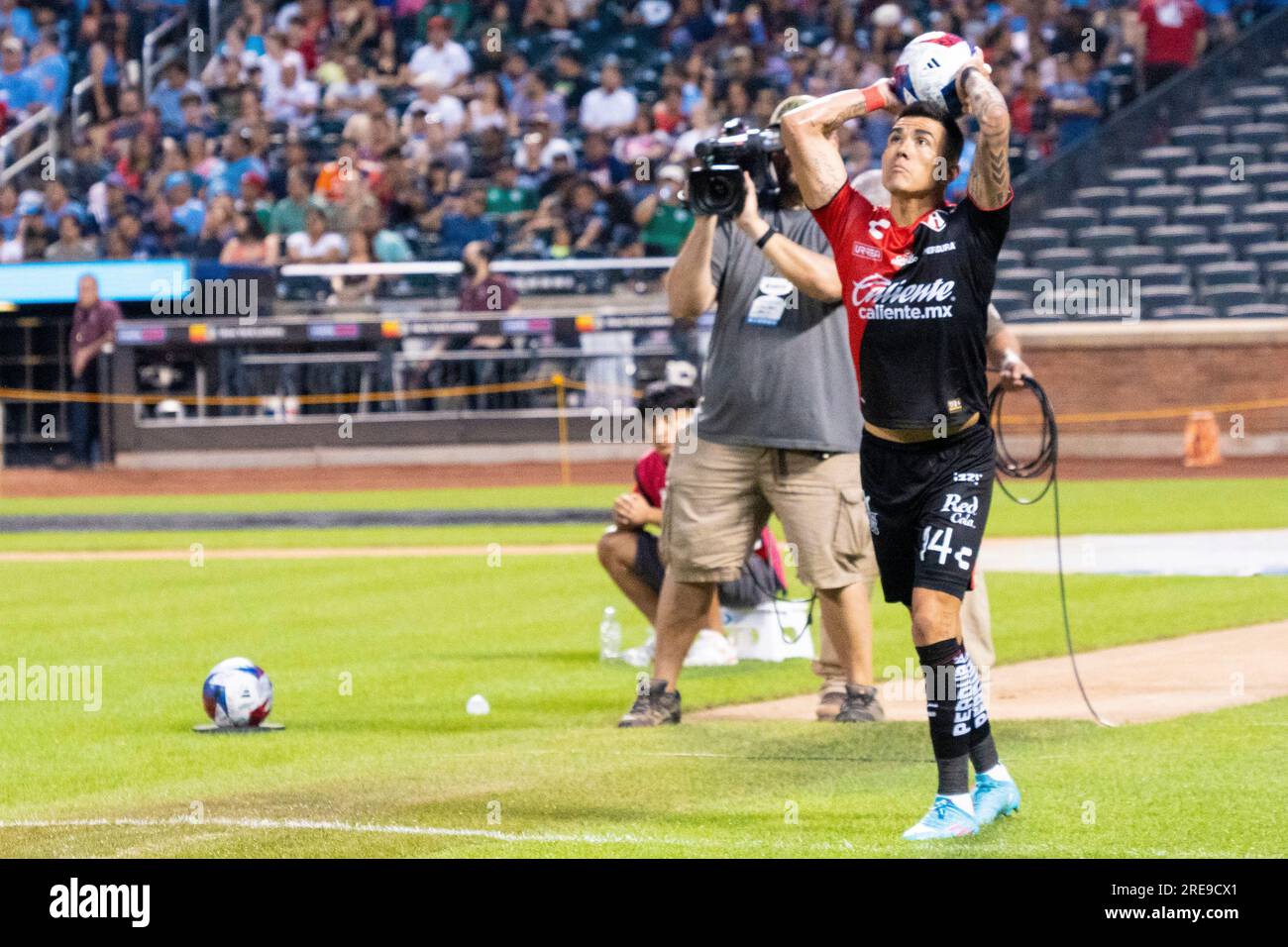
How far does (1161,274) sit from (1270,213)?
165 centimetres

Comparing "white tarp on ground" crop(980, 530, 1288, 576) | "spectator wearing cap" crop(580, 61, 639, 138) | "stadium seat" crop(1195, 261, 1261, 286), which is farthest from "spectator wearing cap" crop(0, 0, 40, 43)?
"white tarp on ground" crop(980, 530, 1288, 576)

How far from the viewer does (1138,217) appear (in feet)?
96.5

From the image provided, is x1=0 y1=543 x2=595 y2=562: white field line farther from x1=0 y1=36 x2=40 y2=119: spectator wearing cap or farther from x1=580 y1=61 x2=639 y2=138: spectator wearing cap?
x1=0 y1=36 x2=40 y2=119: spectator wearing cap

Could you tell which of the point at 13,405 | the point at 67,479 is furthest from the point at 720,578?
the point at 13,405

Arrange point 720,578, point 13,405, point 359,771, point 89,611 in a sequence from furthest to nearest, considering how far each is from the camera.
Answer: point 13,405
point 89,611
point 720,578
point 359,771

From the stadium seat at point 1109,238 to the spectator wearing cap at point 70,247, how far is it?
545 inches

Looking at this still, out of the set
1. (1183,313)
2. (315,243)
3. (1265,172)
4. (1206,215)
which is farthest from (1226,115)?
(315,243)

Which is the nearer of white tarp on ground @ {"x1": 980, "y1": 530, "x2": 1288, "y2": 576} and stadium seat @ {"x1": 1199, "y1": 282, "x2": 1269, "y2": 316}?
white tarp on ground @ {"x1": 980, "y1": 530, "x2": 1288, "y2": 576}

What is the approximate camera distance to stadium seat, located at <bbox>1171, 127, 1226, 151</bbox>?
29.6 m

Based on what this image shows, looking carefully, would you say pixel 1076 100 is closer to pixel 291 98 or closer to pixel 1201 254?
pixel 1201 254

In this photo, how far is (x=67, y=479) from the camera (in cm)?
2789

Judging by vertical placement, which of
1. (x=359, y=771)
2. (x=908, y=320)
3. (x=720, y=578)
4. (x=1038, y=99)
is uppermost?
(x=1038, y=99)
